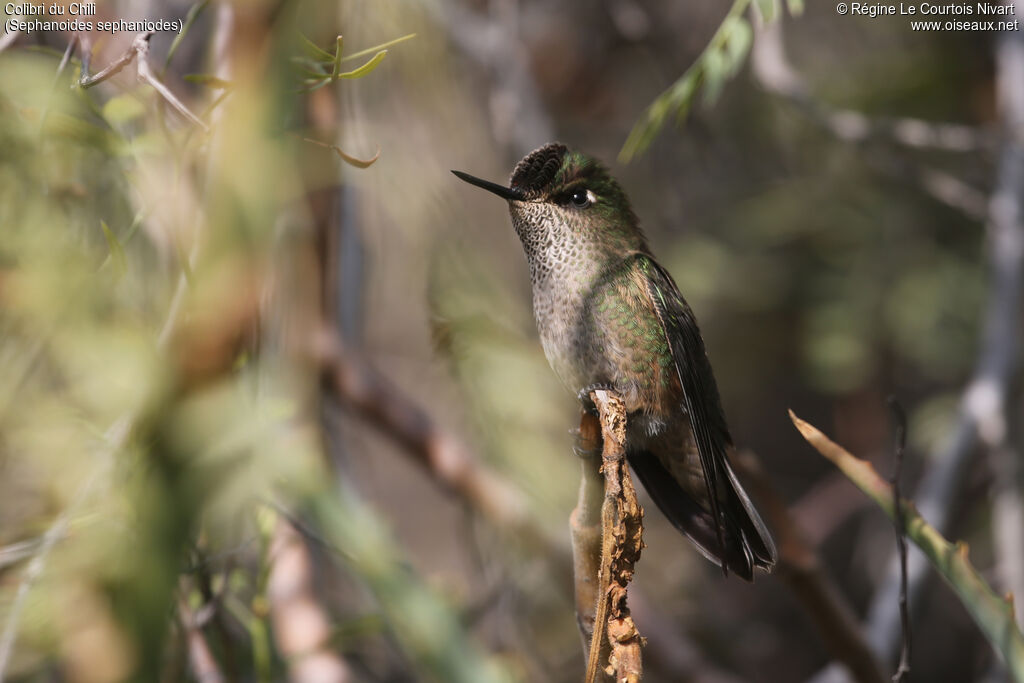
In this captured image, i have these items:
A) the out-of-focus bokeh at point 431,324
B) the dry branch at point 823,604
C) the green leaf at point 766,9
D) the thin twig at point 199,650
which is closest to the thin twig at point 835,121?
the out-of-focus bokeh at point 431,324

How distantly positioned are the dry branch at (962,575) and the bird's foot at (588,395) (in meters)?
0.42

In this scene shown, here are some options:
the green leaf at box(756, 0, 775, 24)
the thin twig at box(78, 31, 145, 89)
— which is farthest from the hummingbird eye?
the thin twig at box(78, 31, 145, 89)

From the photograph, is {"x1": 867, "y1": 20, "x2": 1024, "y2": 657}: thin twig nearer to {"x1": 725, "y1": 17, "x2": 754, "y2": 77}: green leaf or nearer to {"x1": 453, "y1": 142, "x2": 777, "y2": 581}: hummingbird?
{"x1": 453, "y1": 142, "x2": 777, "y2": 581}: hummingbird

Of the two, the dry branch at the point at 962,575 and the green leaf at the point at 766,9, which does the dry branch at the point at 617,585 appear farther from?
the green leaf at the point at 766,9

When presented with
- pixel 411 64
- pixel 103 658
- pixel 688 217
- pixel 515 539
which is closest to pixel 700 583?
pixel 688 217

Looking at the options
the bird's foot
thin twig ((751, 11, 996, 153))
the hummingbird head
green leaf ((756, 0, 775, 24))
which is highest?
green leaf ((756, 0, 775, 24))

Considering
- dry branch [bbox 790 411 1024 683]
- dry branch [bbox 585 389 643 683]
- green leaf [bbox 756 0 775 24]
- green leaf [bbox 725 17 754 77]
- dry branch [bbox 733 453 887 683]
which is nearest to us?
dry branch [bbox 585 389 643 683]

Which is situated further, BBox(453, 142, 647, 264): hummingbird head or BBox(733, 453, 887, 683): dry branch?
BBox(453, 142, 647, 264): hummingbird head

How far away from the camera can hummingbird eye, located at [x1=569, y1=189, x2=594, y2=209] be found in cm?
194

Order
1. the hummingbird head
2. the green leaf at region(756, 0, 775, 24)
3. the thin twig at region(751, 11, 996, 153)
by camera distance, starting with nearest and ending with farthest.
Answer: the green leaf at region(756, 0, 775, 24) → the hummingbird head → the thin twig at region(751, 11, 996, 153)

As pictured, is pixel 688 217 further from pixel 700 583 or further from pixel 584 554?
pixel 584 554

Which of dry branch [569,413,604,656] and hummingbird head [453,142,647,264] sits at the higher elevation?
hummingbird head [453,142,647,264]

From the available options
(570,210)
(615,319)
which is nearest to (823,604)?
(615,319)

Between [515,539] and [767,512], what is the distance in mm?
706
